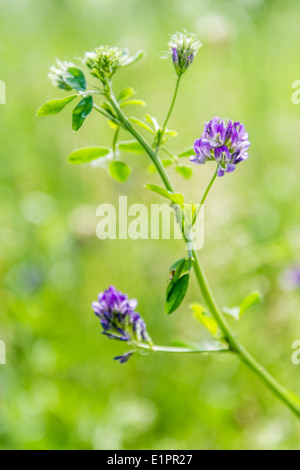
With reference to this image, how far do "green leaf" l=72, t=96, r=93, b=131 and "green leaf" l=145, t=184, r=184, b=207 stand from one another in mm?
133

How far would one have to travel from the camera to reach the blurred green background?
5.19 ft

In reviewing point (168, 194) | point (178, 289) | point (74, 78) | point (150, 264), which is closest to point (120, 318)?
point (178, 289)

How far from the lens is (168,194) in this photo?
0.74 metres

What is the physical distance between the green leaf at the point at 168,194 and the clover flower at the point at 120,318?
0.20 m

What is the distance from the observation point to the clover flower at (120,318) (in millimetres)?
865

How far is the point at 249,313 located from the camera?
193 centimetres

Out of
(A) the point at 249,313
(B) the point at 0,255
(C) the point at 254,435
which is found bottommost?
(C) the point at 254,435

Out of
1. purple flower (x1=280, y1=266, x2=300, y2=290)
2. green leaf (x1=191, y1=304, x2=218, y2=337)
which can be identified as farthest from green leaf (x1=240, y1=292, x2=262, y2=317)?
purple flower (x1=280, y1=266, x2=300, y2=290)

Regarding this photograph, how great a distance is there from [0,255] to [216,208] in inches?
32.5

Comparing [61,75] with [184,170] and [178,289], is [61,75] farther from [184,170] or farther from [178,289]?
[178,289]

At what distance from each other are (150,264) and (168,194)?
4.54ft

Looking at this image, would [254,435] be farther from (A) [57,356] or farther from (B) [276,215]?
(B) [276,215]

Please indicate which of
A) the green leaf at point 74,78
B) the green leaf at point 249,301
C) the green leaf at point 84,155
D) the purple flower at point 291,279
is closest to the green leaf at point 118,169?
the green leaf at point 84,155
